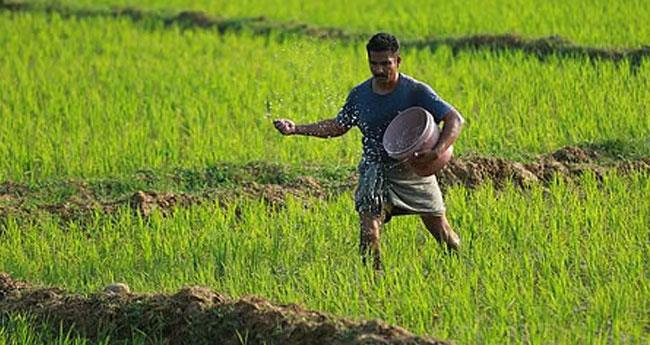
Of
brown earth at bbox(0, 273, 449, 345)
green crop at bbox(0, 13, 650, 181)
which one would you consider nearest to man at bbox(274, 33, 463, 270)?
brown earth at bbox(0, 273, 449, 345)

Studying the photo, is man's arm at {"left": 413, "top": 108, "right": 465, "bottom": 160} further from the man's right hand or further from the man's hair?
the man's right hand

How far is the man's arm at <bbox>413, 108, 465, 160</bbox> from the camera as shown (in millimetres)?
5398

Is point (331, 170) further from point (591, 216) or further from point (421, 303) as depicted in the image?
point (421, 303)

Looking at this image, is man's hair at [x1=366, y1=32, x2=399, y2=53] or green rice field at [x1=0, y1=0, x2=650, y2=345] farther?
man's hair at [x1=366, y1=32, x2=399, y2=53]

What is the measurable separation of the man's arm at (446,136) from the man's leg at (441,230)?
0.35 meters

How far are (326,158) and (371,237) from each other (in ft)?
8.05

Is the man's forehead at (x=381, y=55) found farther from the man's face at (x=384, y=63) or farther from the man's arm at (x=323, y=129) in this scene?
the man's arm at (x=323, y=129)

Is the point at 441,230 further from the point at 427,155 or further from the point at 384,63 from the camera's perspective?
the point at 384,63

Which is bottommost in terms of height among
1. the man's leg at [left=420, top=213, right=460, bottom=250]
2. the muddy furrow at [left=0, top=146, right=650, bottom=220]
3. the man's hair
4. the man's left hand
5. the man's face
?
the muddy furrow at [left=0, top=146, right=650, bottom=220]

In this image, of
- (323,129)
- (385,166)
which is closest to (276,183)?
(323,129)

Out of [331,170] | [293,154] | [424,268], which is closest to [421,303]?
[424,268]

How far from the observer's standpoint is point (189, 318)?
4973 millimetres

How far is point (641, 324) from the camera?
15.5 ft

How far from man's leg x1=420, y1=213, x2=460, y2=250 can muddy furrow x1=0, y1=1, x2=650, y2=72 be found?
4262 millimetres
